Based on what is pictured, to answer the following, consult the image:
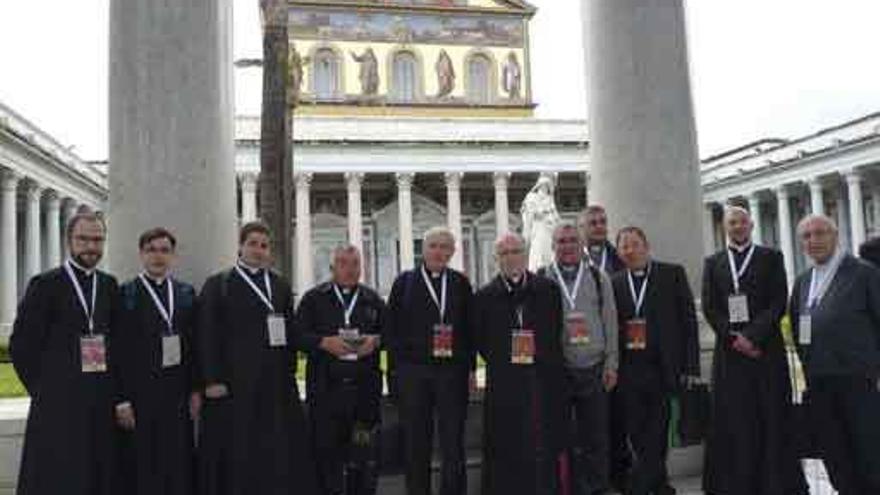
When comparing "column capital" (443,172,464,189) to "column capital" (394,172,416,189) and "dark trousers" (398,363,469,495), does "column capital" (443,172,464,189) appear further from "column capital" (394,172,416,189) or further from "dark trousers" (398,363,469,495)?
"dark trousers" (398,363,469,495)

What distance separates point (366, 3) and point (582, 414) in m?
45.3

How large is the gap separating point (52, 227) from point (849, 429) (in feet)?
128

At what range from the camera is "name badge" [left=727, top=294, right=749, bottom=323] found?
5.75 meters

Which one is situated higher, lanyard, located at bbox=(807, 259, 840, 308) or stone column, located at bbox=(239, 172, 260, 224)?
stone column, located at bbox=(239, 172, 260, 224)

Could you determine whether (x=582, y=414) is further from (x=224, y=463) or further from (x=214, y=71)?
(x=214, y=71)

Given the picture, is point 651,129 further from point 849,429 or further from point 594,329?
point 849,429

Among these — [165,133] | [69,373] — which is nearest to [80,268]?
[69,373]

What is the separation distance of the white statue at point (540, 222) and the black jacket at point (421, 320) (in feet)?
43.6

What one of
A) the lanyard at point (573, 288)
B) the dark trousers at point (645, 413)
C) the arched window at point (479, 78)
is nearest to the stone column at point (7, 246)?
the arched window at point (479, 78)

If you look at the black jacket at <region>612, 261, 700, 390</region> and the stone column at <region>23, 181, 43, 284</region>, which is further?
the stone column at <region>23, 181, 43, 284</region>

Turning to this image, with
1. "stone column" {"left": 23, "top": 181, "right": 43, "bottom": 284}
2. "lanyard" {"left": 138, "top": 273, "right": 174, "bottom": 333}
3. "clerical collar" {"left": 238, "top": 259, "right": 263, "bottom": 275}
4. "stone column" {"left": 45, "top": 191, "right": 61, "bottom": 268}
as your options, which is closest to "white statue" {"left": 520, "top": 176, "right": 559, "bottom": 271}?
"clerical collar" {"left": 238, "top": 259, "right": 263, "bottom": 275}

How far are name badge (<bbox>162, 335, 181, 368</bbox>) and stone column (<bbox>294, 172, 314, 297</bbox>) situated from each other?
3694 centimetres

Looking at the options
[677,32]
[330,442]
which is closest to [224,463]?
[330,442]

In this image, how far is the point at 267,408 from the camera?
5211mm
